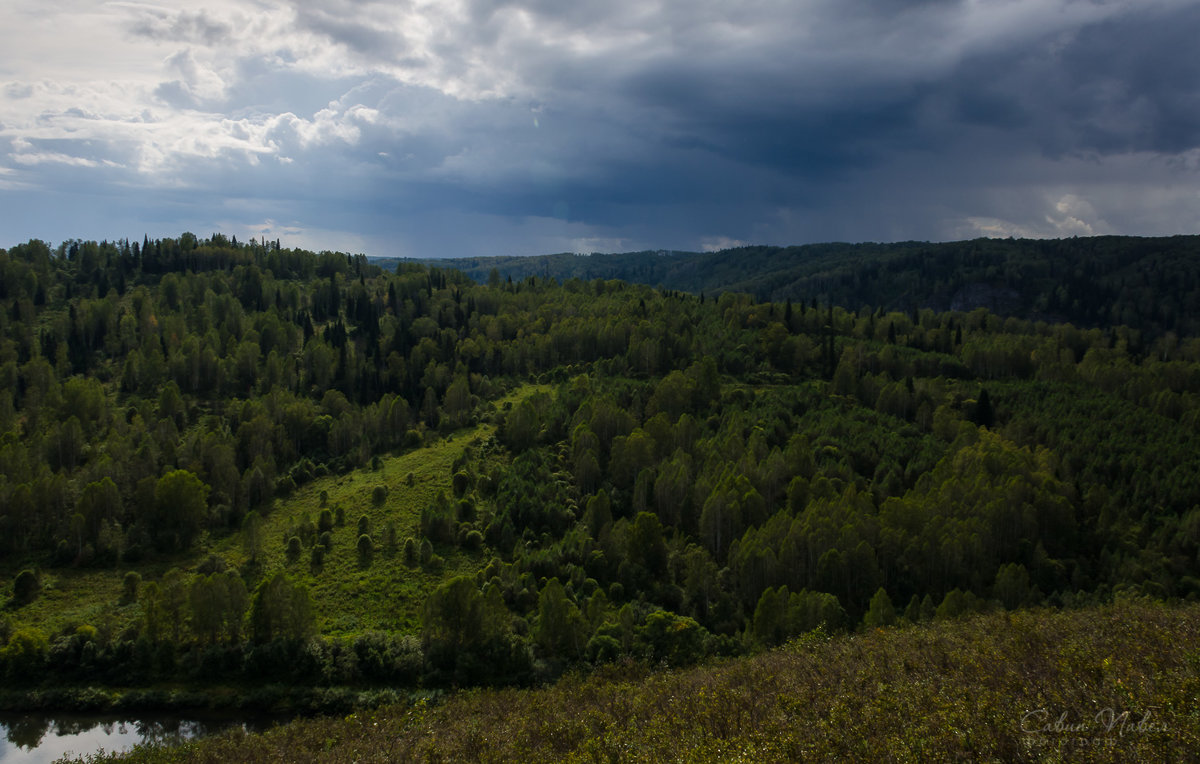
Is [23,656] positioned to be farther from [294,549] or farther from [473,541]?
[473,541]

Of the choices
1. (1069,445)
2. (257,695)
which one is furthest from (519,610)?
(1069,445)

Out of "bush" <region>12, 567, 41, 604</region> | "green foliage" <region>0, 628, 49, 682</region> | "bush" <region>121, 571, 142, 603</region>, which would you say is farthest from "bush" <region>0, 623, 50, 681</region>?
"bush" <region>12, 567, 41, 604</region>

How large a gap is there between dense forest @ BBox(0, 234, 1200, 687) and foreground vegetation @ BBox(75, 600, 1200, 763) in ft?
50.2

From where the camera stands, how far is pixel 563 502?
103 m

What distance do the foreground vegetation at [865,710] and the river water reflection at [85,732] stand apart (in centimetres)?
1091

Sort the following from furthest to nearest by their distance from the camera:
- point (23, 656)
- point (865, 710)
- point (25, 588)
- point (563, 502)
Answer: point (563, 502) < point (25, 588) < point (23, 656) < point (865, 710)

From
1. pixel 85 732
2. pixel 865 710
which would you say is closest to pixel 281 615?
pixel 85 732

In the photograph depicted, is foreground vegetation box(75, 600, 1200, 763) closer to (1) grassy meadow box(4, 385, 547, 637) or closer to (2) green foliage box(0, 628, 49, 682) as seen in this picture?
(1) grassy meadow box(4, 385, 547, 637)

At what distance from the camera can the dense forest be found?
230 feet

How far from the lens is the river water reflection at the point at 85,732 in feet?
192

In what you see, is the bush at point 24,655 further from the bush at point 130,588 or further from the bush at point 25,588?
the bush at point 25,588

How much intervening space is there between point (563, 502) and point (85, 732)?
2429 inches

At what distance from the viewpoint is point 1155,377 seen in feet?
502

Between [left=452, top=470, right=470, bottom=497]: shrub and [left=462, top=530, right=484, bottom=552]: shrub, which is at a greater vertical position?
[left=452, top=470, right=470, bottom=497]: shrub
